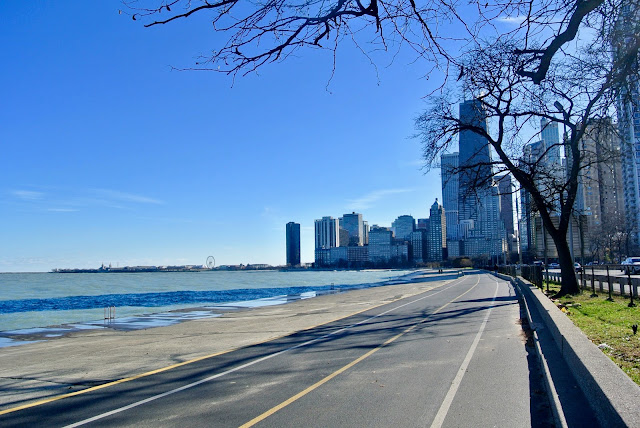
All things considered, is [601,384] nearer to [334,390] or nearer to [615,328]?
[334,390]

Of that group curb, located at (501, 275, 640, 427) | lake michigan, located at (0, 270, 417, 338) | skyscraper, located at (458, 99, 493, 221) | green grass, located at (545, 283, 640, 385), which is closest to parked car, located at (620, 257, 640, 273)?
green grass, located at (545, 283, 640, 385)

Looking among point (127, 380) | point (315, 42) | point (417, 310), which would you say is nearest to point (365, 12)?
point (315, 42)

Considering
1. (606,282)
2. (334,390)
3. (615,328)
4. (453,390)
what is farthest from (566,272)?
(334,390)

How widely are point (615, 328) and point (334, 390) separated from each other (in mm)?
7713

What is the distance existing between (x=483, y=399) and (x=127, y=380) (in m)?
6.56

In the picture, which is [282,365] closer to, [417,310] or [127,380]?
[127,380]

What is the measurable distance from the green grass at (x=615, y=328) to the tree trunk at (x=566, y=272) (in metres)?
3.56

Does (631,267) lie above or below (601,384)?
below

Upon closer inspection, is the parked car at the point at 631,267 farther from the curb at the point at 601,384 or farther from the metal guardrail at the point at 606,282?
the curb at the point at 601,384

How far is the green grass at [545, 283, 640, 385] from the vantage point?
8180 millimetres

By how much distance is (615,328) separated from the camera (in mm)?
11984

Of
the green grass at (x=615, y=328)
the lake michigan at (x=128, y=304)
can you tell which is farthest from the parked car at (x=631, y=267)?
the lake michigan at (x=128, y=304)

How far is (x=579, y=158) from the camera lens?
76.8ft

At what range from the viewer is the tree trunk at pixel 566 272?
23.9 meters
